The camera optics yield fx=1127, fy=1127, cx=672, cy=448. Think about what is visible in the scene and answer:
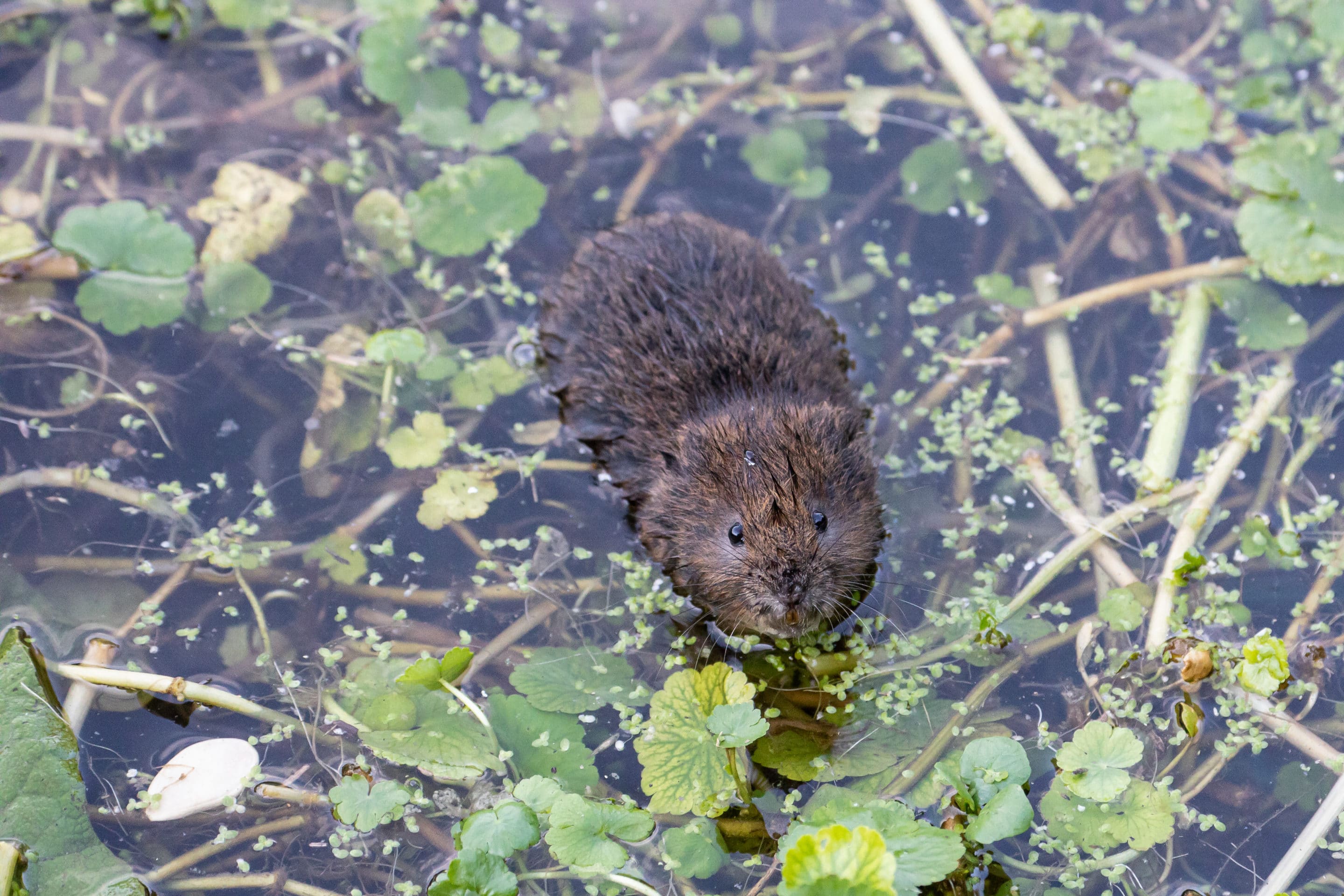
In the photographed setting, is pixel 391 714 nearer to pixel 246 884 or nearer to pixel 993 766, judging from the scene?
pixel 246 884

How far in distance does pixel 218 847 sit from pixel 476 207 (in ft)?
9.50

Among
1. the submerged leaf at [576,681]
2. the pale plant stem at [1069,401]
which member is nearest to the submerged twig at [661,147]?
the pale plant stem at [1069,401]

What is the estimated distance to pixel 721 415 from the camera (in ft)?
13.4

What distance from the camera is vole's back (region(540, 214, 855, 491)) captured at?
4242 mm

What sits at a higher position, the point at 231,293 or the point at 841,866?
the point at 231,293

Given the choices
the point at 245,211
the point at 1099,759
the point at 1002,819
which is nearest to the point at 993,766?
the point at 1002,819

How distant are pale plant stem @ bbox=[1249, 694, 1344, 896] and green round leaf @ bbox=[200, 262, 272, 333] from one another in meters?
4.33

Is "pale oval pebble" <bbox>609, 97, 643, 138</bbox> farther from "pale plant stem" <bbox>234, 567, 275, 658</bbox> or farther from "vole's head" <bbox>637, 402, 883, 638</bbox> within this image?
"pale plant stem" <bbox>234, 567, 275, 658</bbox>

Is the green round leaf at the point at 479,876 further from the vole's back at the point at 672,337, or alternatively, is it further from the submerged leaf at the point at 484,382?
the submerged leaf at the point at 484,382

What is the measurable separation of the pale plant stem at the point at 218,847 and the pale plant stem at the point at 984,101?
4.20m

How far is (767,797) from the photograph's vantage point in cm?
385

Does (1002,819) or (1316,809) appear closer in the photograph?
(1002,819)

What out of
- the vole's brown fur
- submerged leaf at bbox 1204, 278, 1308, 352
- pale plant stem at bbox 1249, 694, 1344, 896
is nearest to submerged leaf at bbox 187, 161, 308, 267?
the vole's brown fur

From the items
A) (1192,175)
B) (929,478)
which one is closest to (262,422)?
(929,478)
